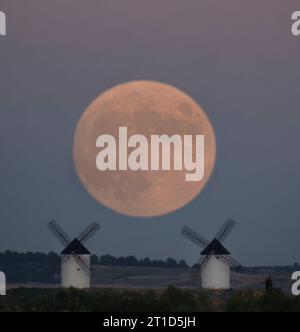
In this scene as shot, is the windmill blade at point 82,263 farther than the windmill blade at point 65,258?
No

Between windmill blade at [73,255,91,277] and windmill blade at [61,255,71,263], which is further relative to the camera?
windmill blade at [61,255,71,263]

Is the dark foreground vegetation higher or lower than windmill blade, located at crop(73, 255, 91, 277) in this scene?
lower

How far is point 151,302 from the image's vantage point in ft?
221

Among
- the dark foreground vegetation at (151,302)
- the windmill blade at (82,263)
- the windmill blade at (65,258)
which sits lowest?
the dark foreground vegetation at (151,302)

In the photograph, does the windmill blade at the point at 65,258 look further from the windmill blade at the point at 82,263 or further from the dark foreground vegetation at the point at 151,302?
the dark foreground vegetation at the point at 151,302

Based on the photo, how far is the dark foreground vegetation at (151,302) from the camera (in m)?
66.6

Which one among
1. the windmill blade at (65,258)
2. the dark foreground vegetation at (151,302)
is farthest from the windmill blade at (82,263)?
the dark foreground vegetation at (151,302)

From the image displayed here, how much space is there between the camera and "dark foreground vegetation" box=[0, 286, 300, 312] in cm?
6656

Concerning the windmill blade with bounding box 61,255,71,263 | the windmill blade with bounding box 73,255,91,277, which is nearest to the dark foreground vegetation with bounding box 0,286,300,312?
the windmill blade with bounding box 73,255,91,277

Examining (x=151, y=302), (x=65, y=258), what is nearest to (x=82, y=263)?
(x=65, y=258)

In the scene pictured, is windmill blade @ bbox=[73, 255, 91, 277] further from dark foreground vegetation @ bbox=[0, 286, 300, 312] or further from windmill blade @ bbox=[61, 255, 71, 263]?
dark foreground vegetation @ bbox=[0, 286, 300, 312]

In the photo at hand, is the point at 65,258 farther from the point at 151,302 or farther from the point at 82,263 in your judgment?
the point at 151,302
